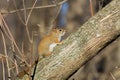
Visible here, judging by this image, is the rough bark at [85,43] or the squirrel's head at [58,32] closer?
the rough bark at [85,43]

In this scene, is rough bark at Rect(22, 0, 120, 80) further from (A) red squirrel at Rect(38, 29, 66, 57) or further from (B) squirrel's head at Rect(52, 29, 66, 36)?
(B) squirrel's head at Rect(52, 29, 66, 36)

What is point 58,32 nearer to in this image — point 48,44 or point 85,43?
point 48,44

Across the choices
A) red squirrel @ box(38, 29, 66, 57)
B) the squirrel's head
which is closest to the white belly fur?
red squirrel @ box(38, 29, 66, 57)

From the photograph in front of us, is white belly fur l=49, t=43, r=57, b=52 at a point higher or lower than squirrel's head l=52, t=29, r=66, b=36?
lower

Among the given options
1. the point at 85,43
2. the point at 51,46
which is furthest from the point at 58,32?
the point at 85,43

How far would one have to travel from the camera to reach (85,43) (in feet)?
10.4

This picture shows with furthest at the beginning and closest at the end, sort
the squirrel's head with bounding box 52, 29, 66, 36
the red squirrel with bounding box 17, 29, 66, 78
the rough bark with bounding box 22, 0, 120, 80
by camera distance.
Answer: the squirrel's head with bounding box 52, 29, 66, 36 < the red squirrel with bounding box 17, 29, 66, 78 < the rough bark with bounding box 22, 0, 120, 80

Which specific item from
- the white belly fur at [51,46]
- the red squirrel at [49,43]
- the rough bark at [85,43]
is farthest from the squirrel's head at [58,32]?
the rough bark at [85,43]

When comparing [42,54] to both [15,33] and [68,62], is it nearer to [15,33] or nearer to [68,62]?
[68,62]

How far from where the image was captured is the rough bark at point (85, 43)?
124 inches

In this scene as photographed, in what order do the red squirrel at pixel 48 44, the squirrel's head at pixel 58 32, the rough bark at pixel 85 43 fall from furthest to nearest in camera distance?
the squirrel's head at pixel 58 32 < the red squirrel at pixel 48 44 < the rough bark at pixel 85 43

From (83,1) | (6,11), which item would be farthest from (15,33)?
(6,11)

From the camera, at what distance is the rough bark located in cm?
315

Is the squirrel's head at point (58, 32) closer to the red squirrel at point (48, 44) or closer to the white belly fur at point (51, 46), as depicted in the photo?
the red squirrel at point (48, 44)
